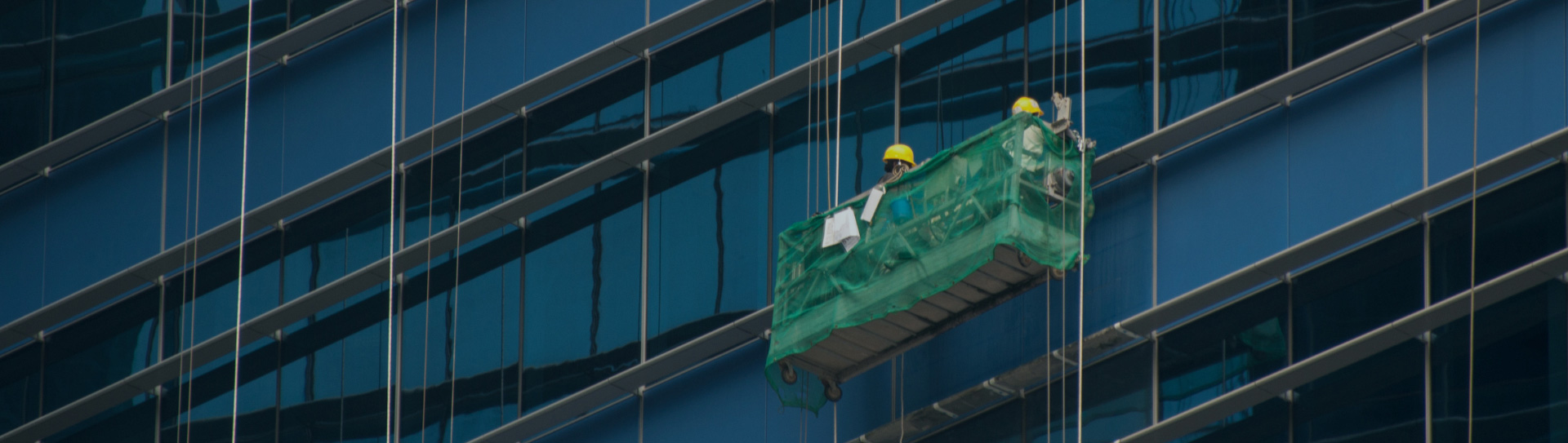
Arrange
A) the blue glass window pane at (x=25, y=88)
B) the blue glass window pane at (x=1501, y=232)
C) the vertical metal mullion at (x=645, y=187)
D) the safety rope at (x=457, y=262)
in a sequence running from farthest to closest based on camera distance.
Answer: the blue glass window pane at (x=25, y=88), the safety rope at (x=457, y=262), the vertical metal mullion at (x=645, y=187), the blue glass window pane at (x=1501, y=232)

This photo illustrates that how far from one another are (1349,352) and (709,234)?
7.19m

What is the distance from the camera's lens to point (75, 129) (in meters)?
31.1

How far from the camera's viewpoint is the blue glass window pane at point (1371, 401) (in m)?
24.9

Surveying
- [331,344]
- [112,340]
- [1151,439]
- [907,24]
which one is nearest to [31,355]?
[112,340]

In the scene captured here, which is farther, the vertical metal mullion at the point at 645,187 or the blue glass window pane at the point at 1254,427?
the vertical metal mullion at the point at 645,187

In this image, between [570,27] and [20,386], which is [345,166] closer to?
[570,27]

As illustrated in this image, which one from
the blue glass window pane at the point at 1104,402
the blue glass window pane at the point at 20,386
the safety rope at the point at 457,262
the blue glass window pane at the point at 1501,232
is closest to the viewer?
the blue glass window pane at the point at 1501,232

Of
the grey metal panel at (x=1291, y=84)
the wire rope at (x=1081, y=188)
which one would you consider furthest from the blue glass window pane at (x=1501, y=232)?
the wire rope at (x=1081, y=188)

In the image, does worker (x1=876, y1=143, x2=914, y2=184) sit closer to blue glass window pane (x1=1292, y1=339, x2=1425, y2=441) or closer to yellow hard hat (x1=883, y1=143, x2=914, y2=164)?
yellow hard hat (x1=883, y1=143, x2=914, y2=164)

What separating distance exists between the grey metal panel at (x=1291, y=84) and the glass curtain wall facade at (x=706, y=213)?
0.58 ft

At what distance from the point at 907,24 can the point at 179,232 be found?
930 centimetres

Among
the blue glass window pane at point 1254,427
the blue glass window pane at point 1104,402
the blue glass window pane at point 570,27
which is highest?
the blue glass window pane at point 570,27

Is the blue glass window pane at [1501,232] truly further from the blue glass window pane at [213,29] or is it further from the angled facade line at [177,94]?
the blue glass window pane at [213,29]

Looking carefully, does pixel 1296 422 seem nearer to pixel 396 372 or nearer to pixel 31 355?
pixel 396 372
